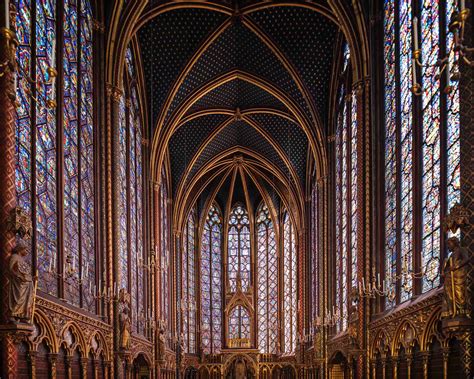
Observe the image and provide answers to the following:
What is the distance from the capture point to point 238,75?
31.4 metres

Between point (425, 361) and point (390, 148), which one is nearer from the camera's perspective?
point (425, 361)

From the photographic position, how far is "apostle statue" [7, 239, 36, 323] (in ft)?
35.4

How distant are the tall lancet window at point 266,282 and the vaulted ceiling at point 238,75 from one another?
934 cm

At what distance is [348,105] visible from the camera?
26.1m

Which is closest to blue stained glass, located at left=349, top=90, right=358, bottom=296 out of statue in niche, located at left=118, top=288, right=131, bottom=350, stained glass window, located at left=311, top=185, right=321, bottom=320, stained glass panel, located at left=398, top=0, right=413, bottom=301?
stained glass panel, located at left=398, top=0, right=413, bottom=301

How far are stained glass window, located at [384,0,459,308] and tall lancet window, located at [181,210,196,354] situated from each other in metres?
24.5

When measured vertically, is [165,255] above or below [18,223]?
above

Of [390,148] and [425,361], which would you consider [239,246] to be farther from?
[425,361]

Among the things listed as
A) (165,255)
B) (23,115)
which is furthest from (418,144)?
(165,255)

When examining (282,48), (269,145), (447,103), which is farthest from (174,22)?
(447,103)

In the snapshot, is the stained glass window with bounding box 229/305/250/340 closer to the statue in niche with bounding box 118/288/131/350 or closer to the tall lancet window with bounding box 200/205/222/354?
the tall lancet window with bounding box 200/205/222/354

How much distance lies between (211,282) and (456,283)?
35506 millimetres

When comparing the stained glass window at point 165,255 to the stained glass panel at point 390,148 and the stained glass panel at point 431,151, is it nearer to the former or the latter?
the stained glass panel at point 390,148

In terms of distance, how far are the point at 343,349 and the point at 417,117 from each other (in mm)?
12073
